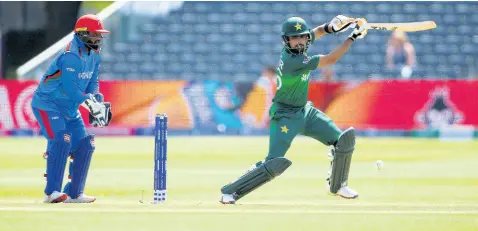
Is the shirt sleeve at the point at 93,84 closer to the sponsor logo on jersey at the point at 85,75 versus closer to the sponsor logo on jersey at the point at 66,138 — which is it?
the sponsor logo on jersey at the point at 85,75

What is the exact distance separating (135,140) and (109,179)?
667cm

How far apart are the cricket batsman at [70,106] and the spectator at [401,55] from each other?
46.1 feet

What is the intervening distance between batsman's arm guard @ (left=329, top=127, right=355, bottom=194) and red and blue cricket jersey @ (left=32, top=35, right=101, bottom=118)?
6.93ft

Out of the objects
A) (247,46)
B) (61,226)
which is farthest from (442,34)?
(61,226)

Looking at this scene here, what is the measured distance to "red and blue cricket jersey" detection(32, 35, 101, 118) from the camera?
323 inches

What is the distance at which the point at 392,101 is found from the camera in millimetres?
18766

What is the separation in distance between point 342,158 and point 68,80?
2.31 metres

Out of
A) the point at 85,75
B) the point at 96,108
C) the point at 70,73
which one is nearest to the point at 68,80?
the point at 70,73

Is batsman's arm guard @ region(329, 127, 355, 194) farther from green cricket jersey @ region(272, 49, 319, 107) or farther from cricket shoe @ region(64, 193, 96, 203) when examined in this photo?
cricket shoe @ region(64, 193, 96, 203)

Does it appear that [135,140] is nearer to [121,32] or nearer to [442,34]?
[121,32]

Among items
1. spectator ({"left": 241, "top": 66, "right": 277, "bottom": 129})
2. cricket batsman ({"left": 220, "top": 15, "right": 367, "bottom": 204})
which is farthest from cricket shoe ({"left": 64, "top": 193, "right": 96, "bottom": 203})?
spectator ({"left": 241, "top": 66, "right": 277, "bottom": 129})

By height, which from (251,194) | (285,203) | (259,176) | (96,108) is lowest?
(251,194)

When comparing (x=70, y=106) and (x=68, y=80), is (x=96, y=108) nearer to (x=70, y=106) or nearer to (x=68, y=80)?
(x=70, y=106)

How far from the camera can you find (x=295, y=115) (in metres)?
8.23
